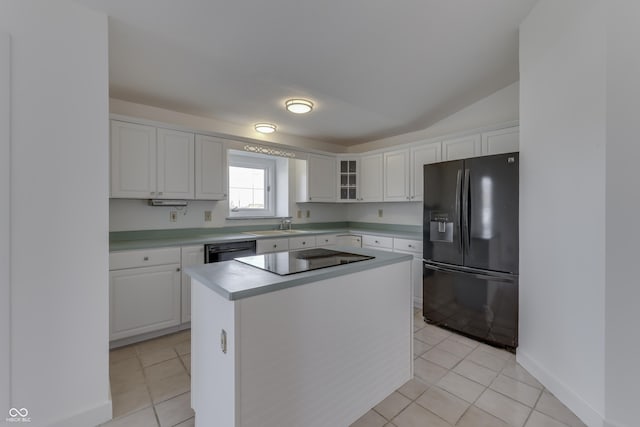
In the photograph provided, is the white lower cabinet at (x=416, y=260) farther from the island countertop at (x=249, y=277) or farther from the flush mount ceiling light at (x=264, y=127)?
the flush mount ceiling light at (x=264, y=127)

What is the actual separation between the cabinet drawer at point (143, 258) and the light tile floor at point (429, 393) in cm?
73

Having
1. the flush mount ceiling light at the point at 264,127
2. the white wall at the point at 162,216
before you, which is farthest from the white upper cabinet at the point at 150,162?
the flush mount ceiling light at the point at 264,127

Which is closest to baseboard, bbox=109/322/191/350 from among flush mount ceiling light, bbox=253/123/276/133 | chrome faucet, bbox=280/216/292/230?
chrome faucet, bbox=280/216/292/230

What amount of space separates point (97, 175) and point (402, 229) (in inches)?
139

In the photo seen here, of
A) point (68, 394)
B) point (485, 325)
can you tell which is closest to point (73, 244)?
point (68, 394)

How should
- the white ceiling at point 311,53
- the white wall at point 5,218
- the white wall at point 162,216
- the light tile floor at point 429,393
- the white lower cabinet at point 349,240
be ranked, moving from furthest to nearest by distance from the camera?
the white lower cabinet at point 349,240 → the white wall at point 162,216 → the white ceiling at point 311,53 → the light tile floor at point 429,393 → the white wall at point 5,218

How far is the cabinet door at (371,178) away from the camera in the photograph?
406 cm

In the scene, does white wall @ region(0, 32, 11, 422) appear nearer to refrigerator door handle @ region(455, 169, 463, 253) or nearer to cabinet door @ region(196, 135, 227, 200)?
cabinet door @ region(196, 135, 227, 200)

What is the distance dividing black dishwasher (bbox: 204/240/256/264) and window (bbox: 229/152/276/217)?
2.44 feet

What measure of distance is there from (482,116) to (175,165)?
138 inches

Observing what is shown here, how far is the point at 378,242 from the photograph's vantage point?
12.4 ft

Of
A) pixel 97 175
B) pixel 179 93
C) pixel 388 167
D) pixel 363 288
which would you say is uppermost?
pixel 179 93

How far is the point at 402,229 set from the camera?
409 centimetres

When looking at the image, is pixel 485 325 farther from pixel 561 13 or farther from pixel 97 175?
pixel 97 175
